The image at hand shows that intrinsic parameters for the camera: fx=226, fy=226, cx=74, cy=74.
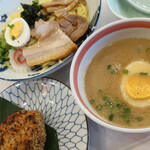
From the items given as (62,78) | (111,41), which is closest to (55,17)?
(62,78)

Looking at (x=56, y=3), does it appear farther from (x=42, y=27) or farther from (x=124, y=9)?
(x=124, y=9)

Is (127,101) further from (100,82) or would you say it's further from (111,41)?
(111,41)

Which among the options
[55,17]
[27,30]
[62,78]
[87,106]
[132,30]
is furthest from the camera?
[55,17]

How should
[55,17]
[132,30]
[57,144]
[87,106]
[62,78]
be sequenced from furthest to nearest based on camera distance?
[55,17]
[62,78]
[57,144]
[132,30]
[87,106]

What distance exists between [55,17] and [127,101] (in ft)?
3.73

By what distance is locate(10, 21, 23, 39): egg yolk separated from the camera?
1.84 m

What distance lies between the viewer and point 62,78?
159cm

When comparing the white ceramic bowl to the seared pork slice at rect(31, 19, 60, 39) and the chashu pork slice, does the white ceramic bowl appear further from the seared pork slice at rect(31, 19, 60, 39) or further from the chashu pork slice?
the seared pork slice at rect(31, 19, 60, 39)

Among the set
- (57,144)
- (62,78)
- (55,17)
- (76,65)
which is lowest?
(57,144)

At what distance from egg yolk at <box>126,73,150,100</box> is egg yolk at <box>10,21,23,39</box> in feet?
3.55

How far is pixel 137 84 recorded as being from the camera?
3.55 ft

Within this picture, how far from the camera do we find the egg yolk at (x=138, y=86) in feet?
3.45

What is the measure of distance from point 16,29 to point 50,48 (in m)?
0.44

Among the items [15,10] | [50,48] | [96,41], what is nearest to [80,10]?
[50,48]
